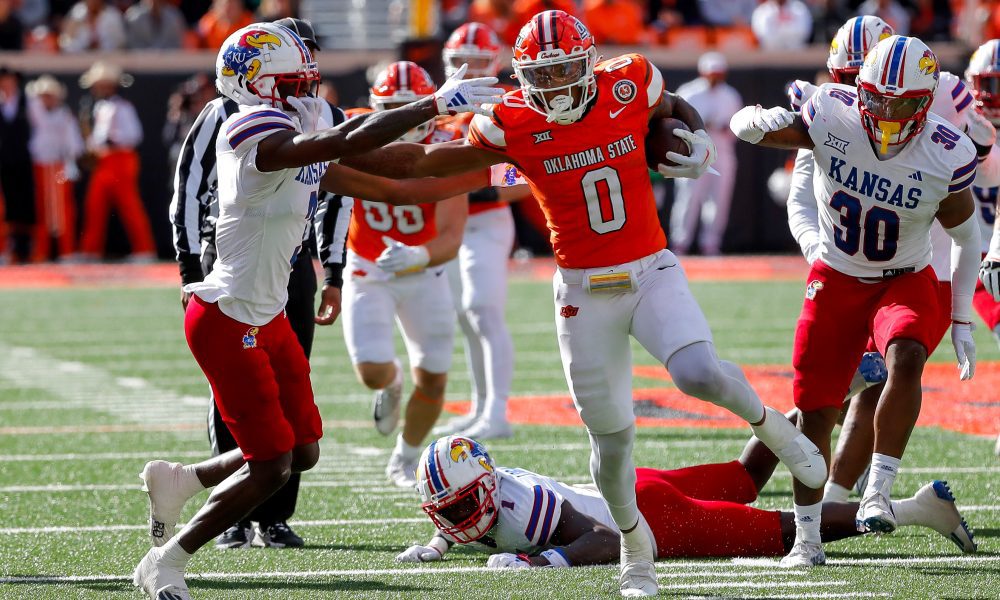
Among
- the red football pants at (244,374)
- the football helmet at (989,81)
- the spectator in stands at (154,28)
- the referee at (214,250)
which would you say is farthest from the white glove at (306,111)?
the spectator in stands at (154,28)

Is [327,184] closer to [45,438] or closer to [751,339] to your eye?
[45,438]

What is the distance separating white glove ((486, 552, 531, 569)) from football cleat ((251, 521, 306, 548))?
0.84 meters

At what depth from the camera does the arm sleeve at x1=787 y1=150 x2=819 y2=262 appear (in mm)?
5453

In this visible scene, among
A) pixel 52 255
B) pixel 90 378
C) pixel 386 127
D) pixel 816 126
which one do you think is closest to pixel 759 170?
pixel 52 255

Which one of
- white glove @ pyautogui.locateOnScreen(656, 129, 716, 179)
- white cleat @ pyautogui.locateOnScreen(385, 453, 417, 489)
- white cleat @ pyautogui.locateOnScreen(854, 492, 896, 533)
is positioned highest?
white glove @ pyautogui.locateOnScreen(656, 129, 716, 179)

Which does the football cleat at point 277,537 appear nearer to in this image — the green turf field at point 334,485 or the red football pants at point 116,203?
the green turf field at point 334,485

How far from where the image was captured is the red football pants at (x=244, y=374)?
4.43 m

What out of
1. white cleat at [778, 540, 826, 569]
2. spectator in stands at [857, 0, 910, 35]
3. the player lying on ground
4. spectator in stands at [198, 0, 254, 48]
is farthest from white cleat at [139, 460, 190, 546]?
spectator in stands at [857, 0, 910, 35]

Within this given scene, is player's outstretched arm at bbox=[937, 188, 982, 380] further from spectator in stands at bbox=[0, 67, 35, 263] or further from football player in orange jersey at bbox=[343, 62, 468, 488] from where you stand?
spectator in stands at bbox=[0, 67, 35, 263]

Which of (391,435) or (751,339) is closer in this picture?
(391,435)

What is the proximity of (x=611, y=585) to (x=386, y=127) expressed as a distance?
4.96 ft

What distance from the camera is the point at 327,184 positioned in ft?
16.1

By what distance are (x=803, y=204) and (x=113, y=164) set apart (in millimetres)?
11644

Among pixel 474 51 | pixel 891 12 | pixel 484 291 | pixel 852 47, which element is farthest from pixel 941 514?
pixel 891 12
